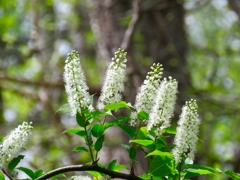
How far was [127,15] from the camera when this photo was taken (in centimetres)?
584

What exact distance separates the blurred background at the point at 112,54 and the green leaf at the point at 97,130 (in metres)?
2.09

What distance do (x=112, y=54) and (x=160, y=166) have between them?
374cm

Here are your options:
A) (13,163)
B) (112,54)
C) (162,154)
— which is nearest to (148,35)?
(112,54)

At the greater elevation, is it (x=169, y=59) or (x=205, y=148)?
(x=169, y=59)

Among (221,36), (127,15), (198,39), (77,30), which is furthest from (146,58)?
(198,39)

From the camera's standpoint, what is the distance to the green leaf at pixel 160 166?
6.01 feet

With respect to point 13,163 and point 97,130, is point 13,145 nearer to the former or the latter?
point 13,163

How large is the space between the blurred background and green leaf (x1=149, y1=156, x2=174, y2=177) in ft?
6.83

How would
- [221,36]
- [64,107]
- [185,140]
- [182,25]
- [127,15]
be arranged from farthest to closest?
[221,36] → [182,25] → [127,15] → [64,107] → [185,140]

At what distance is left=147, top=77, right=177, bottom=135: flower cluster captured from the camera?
6.24ft

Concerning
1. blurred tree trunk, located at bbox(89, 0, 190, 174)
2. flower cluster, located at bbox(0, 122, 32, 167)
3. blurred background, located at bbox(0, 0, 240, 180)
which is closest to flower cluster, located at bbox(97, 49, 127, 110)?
flower cluster, located at bbox(0, 122, 32, 167)

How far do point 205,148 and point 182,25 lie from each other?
1.80 metres

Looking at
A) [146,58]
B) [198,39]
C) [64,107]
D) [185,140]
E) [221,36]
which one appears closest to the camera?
[185,140]

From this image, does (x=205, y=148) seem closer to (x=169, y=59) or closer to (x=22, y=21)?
(x=169, y=59)
